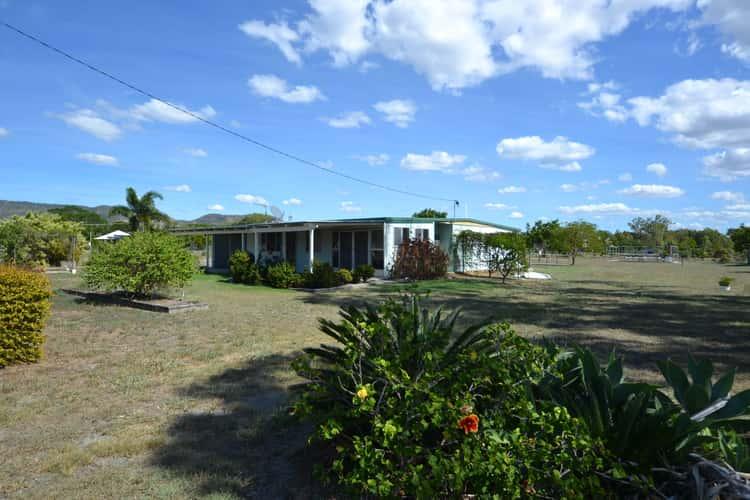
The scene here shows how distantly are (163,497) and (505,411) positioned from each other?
7.45ft

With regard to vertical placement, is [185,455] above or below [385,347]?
below

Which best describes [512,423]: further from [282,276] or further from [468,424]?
[282,276]

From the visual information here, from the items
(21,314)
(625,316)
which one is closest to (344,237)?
(625,316)

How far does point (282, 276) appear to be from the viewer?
58.9 ft

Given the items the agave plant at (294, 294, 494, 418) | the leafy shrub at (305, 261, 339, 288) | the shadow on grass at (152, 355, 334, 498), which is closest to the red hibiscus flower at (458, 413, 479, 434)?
the agave plant at (294, 294, 494, 418)

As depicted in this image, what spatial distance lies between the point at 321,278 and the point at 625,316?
10.3 metres

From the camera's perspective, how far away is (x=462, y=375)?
2.85 metres

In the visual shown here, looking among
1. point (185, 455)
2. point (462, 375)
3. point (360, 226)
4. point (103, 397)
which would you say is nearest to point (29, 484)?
point (185, 455)

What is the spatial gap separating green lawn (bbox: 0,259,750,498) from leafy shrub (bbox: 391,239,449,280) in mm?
6159

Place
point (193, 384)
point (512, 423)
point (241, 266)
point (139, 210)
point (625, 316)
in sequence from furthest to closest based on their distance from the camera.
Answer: point (139, 210)
point (241, 266)
point (625, 316)
point (193, 384)
point (512, 423)

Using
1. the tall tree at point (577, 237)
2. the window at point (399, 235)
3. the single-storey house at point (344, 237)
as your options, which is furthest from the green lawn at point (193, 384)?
the tall tree at point (577, 237)

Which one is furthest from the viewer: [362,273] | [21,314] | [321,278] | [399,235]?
[399,235]

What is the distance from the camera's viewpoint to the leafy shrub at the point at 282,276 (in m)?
17.9

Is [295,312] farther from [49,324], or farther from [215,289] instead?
[215,289]
